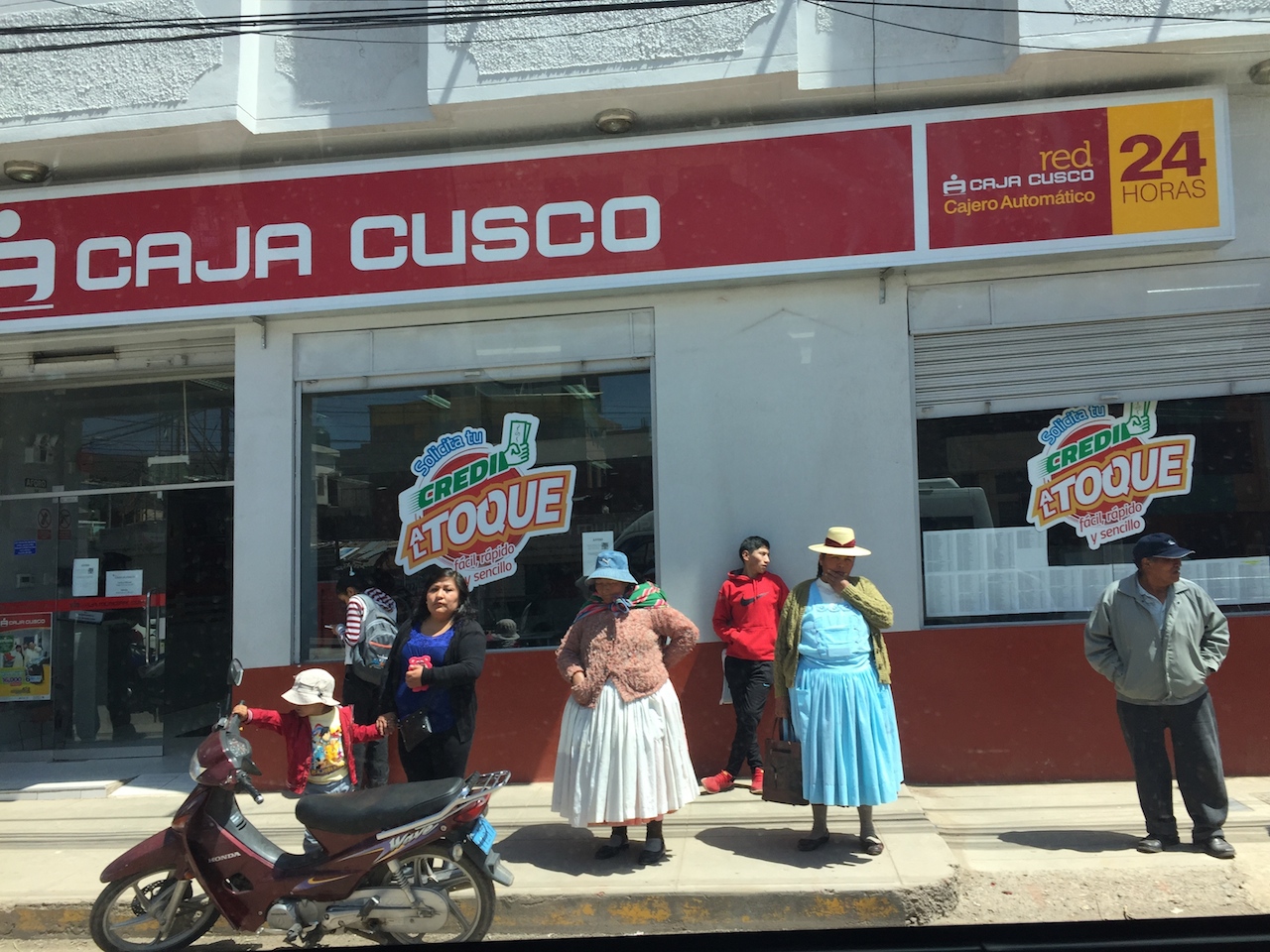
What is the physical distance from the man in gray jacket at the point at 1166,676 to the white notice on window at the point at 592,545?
320 centimetres

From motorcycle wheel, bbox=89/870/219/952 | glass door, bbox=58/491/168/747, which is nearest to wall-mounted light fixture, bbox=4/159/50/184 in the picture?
glass door, bbox=58/491/168/747

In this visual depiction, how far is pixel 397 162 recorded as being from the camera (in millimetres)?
7316

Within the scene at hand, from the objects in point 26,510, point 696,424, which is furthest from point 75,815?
point 696,424

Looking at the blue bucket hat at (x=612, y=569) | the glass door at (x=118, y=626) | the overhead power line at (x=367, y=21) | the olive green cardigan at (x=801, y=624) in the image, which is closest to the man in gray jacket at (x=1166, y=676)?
the olive green cardigan at (x=801, y=624)

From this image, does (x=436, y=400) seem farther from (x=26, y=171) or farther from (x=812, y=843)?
(x=812, y=843)

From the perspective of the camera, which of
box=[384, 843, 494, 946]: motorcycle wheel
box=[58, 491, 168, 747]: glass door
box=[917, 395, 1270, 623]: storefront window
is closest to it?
box=[384, 843, 494, 946]: motorcycle wheel

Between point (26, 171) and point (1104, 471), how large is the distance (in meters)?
8.13

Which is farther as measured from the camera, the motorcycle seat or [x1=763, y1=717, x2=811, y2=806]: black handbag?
[x1=763, y1=717, x2=811, y2=806]: black handbag

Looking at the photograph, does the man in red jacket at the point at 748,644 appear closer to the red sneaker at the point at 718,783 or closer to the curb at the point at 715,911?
the red sneaker at the point at 718,783

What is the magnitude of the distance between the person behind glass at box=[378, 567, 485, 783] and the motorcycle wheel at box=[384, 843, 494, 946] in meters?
0.78

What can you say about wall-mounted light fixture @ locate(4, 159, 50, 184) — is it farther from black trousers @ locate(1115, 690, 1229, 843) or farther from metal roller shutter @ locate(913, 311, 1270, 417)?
black trousers @ locate(1115, 690, 1229, 843)

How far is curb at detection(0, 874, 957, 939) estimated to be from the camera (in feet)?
15.2

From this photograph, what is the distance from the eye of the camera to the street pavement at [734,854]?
15.4ft

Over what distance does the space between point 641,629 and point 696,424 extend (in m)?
2.22
